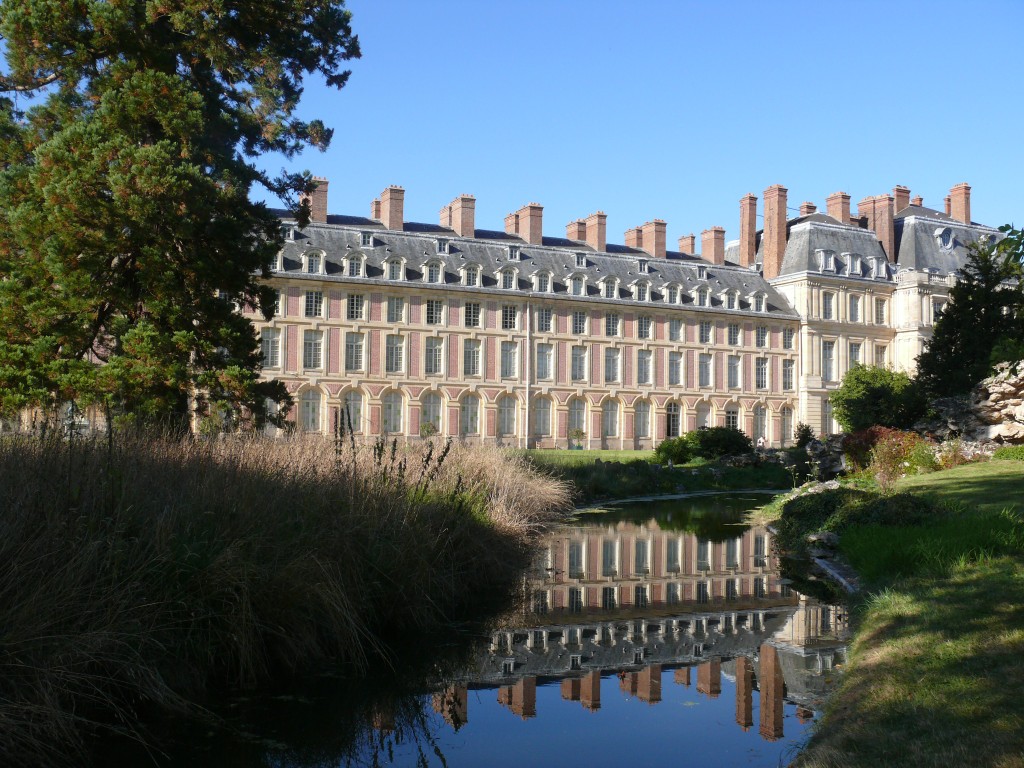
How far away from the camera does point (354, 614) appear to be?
6.71 metres

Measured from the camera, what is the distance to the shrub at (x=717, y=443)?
30.5 meters

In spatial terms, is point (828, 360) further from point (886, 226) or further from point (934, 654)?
point (934, 654)

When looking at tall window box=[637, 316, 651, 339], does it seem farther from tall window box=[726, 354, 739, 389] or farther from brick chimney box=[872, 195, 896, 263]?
brick chimney box=[872, 195, 896, 263]

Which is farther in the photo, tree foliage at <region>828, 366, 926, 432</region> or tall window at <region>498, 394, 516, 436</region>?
tall window at <region>498, 394, 516, 436</region>

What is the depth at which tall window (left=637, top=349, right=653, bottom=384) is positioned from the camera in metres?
49.3

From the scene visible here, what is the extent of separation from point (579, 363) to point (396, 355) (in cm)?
908

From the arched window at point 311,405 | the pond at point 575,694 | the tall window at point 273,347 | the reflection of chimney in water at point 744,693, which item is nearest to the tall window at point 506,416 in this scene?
the arched window at point 311,405

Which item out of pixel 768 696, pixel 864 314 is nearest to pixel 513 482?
pixel 768 696

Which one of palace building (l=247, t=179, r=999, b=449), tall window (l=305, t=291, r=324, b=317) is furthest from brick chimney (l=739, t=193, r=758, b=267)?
tall window (l=305, t=291, r=324, b=317)

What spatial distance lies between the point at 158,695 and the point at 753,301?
48.9 metres

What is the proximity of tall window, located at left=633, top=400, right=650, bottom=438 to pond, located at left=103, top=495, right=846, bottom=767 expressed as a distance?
39505 millimetres

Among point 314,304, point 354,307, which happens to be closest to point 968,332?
point 354,307

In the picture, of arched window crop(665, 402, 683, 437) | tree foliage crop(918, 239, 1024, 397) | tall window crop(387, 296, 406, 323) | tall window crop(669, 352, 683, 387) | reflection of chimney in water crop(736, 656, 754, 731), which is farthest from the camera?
tall window crop(669, 352, 683, 387)

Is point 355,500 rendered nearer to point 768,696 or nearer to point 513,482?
point 768,696
